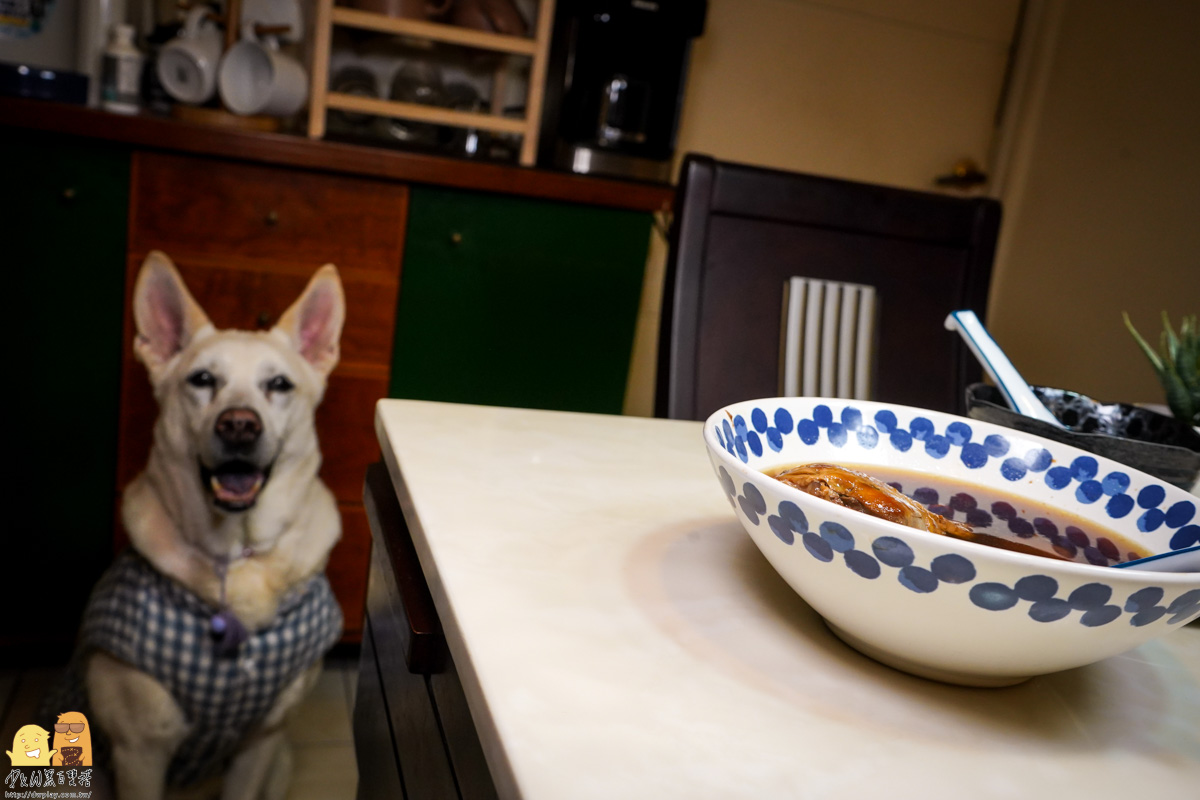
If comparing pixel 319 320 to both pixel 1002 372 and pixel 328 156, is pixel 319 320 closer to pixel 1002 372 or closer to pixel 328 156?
pixel 328 156

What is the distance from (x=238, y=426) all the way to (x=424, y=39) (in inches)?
36.3

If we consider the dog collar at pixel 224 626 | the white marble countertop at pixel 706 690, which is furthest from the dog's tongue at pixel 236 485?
the white marble countertop at pixel 706 690

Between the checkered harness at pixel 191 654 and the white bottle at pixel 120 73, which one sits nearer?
the checkered harness at pixel 191 654

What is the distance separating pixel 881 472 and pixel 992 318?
2.73 meters

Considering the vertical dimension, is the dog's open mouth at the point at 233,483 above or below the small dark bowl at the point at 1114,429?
below

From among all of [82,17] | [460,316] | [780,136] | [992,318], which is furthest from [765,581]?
[992,318]

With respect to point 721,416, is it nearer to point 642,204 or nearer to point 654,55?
point 642,204

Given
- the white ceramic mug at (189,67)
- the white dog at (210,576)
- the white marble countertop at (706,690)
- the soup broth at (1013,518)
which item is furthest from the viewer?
the white ceramic mug at (189,67)

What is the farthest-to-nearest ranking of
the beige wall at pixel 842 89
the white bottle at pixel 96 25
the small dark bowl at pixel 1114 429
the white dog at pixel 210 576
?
the beige wall at pixel 842 89 → the white bottle at pixel 96 25 → the white dog at pixel 210 576 → the small dark bowl at pixel 1114 429

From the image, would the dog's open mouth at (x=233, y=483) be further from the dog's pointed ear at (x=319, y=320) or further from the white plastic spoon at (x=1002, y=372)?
the white plastic spoon at (x=1002, y=372)

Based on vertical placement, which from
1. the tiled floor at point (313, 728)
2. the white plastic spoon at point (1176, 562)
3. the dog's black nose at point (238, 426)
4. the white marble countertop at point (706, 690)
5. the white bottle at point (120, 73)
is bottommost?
the tiled floor at point (313, 728)

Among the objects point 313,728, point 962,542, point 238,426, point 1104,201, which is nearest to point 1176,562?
point 962,542

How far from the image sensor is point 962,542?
35 cm

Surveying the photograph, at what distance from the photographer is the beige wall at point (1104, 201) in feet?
7.76
